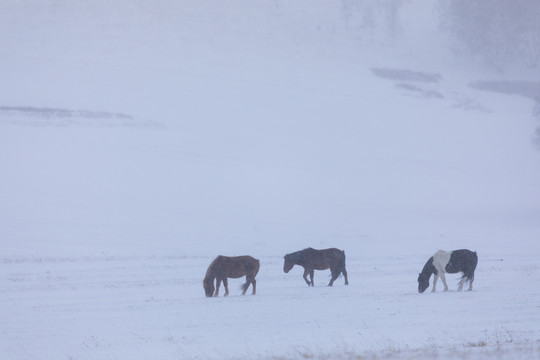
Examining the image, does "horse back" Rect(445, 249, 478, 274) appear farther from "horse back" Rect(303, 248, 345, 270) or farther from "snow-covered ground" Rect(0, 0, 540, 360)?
"horse back" Rect(303, 248, 345, 270)

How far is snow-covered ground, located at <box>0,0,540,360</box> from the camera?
13.6m

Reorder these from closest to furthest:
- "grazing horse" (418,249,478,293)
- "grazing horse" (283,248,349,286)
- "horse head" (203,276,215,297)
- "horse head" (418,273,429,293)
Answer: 1. "horse head" (203,276,215,297)
2. "grazing horse" (418,249,478,293)
3. "horse head" (418,273,429,293)
4. "grazing horse" (283,248,349,286)

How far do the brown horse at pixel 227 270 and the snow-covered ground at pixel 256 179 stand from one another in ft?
1.64

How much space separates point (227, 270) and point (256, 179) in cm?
2536

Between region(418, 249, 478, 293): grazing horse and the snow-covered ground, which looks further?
region(418, 249, 478, 293): grazing horse

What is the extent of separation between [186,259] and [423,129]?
126ft

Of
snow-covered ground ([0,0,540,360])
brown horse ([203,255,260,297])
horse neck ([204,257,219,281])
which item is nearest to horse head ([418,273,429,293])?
snow-covered ground ([0,0,540,360])

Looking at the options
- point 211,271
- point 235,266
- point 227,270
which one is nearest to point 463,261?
point 235,266

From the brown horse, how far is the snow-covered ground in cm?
50

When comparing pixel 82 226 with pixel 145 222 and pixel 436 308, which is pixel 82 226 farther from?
pixel 436 308

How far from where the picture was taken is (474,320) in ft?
44.1

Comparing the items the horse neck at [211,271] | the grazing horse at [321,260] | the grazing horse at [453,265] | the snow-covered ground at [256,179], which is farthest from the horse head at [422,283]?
the horse neck at [211,271]

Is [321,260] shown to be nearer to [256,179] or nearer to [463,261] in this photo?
[463,261]

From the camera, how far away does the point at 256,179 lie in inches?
1677
